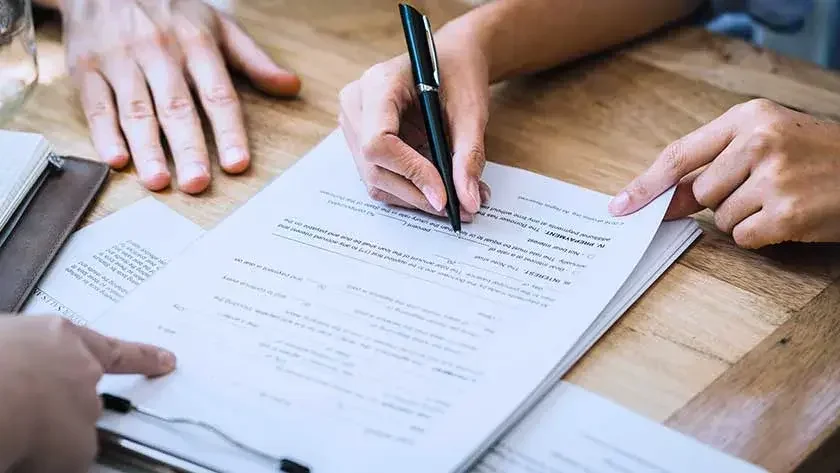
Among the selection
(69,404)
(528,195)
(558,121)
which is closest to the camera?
(69,404)

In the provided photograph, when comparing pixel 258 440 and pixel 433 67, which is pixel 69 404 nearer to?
pixel 258 440

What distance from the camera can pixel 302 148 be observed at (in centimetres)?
88

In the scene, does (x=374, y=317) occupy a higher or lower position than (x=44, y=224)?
lower

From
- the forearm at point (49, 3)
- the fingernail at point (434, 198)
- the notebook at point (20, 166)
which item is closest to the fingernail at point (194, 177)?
the notebook at point (20, 166)

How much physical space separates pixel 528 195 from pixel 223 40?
0.41 m

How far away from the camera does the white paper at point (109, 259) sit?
71cm

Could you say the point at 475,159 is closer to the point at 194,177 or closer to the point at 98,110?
the point at 194,177

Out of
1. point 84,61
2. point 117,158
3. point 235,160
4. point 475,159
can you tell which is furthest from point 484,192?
point 84,61

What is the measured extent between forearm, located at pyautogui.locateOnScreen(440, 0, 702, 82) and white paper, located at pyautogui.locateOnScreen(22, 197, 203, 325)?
343mm

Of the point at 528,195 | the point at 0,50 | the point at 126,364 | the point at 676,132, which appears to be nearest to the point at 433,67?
the point at 528,195

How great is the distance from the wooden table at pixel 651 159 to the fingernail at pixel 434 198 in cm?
13

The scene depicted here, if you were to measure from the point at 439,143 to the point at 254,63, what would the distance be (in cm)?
30

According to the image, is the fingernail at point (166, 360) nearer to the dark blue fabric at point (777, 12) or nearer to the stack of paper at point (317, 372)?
the stack of paper at point (317, 372)

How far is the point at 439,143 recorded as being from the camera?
2.53 ft
